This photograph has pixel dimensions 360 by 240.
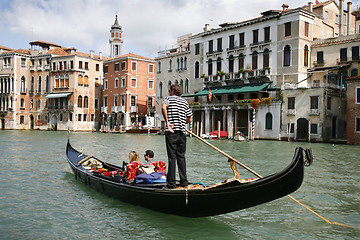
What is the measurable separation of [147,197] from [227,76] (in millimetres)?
24654

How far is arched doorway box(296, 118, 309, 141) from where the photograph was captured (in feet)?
78.6

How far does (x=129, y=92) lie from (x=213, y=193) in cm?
3476

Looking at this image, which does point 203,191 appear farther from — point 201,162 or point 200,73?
point 200,73

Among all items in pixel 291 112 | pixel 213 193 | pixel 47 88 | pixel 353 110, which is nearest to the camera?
pixel 213 193

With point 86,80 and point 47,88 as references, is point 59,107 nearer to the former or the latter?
point 47,88

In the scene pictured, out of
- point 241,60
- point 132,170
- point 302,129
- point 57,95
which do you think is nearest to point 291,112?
point 302,129

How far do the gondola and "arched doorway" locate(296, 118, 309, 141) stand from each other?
19567 mm

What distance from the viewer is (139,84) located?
3972 cm

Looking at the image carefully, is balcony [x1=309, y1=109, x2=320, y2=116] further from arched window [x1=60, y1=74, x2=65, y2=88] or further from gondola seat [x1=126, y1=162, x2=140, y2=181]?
arched window [x1=60, y1=74, x2=65, y2=88]

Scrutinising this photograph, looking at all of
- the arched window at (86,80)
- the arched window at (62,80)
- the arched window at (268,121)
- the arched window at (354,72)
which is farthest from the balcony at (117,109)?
the arched window at (354,72)

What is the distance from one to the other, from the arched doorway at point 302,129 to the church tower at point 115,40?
35.5 metres

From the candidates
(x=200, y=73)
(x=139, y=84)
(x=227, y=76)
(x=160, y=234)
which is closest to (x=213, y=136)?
(x=227, y=76)

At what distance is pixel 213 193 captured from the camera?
4.78 m

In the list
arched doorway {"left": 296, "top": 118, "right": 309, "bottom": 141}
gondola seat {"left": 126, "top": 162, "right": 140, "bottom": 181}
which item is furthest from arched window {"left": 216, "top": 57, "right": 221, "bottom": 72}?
gondola seat {"left": 126, "top": 162, "right": 140, "bottom": 181}
